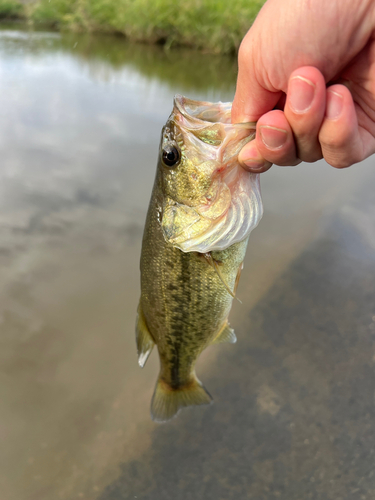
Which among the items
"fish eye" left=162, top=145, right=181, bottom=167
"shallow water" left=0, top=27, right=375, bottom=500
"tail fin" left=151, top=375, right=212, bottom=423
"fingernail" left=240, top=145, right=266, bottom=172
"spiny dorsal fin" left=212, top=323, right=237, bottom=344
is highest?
"fingernail" left=240, top=145, right=266, bottom=172

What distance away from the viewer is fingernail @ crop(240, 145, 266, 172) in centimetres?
126

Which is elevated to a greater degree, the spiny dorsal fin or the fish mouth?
the fish mouth

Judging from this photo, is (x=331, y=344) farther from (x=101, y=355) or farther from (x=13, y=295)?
(x=13, y=295)

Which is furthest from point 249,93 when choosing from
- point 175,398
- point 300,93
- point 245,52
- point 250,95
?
point 175,398

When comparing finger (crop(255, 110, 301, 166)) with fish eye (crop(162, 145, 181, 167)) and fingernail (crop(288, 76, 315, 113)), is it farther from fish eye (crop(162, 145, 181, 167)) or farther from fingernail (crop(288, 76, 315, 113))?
fish eye (crop(162, 145, 181, 167))

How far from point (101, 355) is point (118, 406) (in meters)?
0.53

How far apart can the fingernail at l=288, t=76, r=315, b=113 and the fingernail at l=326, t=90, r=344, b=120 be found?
0.09m

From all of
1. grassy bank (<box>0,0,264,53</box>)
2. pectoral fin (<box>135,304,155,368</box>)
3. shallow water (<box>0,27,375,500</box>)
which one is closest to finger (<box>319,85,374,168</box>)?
pectoral fin (<box>135,304,155,368</box>)

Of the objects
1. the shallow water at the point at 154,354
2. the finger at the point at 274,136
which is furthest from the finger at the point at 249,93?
the shallow water at the point at 154,354

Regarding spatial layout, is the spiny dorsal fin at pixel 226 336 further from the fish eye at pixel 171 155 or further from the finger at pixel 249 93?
the finger at pixel 249 93

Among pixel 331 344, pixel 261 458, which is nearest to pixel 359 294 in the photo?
pixel 331 344

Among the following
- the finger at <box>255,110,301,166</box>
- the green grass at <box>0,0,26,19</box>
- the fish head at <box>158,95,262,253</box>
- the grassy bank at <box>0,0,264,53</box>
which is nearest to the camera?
the finger at <box>255,110,301,166</box>

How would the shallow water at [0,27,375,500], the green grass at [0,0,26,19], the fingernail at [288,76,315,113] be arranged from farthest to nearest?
the green grass at [0,0,26,19], the shallow water at [0,27,375,500], the fingernail at [288,76,315,113]

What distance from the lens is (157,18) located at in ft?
41.4
